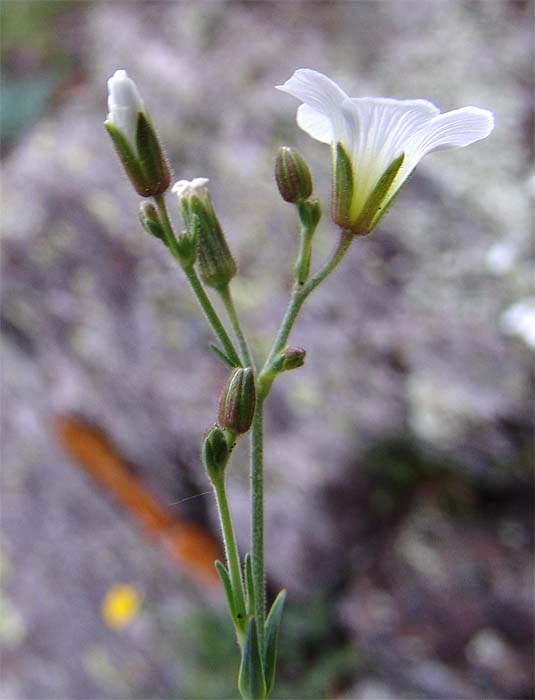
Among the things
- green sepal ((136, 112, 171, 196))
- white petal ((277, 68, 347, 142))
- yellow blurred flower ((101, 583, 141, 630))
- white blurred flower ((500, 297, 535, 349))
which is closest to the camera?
white petal ((277, 68, 347, 142))

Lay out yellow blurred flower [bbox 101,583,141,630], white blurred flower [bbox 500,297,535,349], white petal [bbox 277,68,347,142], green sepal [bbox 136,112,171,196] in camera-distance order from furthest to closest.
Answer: yellow blurred flower [bbox 101,583,141,630]
white blurred flower [bbox 500,297,535,349]
green sepal [bbox 136,112,171,196]
white petal [bbox 277,68,347,142]

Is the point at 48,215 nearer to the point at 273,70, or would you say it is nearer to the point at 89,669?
the point at 273,70

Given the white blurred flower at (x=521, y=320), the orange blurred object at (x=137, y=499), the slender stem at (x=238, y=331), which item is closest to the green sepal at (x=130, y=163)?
the slender stem at (x=238, y=331)

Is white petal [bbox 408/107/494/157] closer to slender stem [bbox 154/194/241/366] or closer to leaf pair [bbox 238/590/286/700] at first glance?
slender stem [bbox 154/194/241/366]

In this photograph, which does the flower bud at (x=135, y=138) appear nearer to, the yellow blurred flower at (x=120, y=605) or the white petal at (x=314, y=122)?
the white petal at (x=314, y=122)

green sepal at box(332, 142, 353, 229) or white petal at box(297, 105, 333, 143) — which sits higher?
white petal at box(297, 105, 333, 143)

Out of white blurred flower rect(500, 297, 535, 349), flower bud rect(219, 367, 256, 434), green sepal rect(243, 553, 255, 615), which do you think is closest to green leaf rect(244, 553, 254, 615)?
green sepal rect(243, 553, 255, 615)
